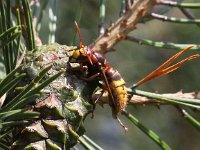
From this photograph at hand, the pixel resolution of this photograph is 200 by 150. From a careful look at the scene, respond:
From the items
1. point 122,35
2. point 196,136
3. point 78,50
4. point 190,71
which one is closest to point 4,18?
point 78,50

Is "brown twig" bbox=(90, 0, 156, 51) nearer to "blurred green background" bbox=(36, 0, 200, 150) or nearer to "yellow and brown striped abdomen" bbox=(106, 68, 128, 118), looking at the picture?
"yellow and brown striped abdomen" bbox=(106, 68, 128, 118)

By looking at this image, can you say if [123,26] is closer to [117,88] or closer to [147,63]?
[117,88]

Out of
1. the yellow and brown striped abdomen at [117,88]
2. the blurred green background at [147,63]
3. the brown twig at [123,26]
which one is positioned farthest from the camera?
the blurred green background at [147,63]

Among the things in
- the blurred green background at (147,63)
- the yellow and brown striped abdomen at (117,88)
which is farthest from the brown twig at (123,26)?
the blurred green background at (147,63)

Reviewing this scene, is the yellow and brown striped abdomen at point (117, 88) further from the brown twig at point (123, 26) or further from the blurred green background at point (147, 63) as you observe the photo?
the blurred green background at point (147, 63)

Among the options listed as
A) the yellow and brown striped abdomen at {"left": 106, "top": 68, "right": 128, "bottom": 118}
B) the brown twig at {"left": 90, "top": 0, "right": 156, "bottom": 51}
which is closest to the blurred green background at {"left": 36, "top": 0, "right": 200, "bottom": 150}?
the brown twig at {"left": 90, "top": 0, "right": 156, "bottom": 51}

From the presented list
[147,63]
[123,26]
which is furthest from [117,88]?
[147,63]
